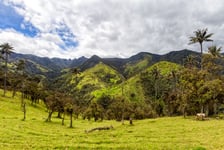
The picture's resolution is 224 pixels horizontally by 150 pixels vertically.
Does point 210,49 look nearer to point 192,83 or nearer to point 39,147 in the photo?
point 192,83

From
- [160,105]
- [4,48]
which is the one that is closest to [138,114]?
[160,105]

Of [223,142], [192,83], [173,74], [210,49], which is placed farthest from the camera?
[173,74]

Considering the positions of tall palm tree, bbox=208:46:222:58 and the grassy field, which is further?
tall palm tree, bbox=208:46:222:58

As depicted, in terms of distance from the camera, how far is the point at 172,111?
128500 millimetres

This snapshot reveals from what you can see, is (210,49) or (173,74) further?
(173,74)

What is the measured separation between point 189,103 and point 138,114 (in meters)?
36.7

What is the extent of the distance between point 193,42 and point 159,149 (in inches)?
3162

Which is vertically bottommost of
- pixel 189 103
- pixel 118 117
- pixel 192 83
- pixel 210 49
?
pixel 118 117

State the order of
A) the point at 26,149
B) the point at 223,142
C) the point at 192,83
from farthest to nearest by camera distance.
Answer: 1. the point at 192,83
2. the point at 223,142
3. the point at 26,149

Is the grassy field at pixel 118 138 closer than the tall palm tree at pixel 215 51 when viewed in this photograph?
Yes

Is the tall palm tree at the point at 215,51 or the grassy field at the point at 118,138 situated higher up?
the tall palm tree at the point at 215,51

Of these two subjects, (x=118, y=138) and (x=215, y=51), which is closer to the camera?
(x=118, y=138)

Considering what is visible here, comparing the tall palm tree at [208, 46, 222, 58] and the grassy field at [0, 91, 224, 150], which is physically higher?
the tall palm tree at [208, 46, 222, 58]

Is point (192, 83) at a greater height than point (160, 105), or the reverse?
point (192, 83)
